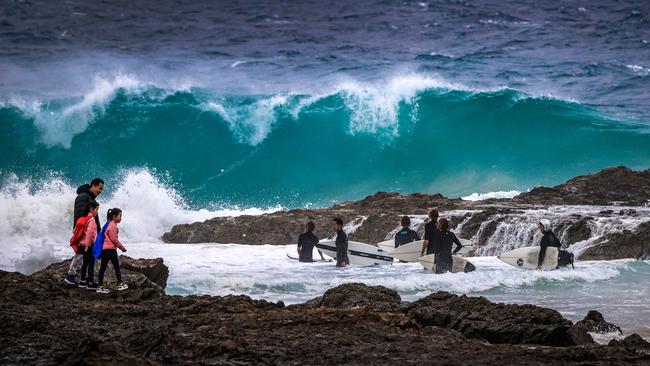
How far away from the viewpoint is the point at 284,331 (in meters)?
6.62

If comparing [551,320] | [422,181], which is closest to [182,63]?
[422,181]

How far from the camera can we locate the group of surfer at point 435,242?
12.9 m

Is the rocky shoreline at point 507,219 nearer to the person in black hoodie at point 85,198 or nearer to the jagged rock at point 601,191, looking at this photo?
the jagged rock at point 601,191

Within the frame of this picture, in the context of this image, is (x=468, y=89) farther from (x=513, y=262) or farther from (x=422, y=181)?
(x=513, y=262)

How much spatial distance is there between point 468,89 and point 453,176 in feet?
13.2

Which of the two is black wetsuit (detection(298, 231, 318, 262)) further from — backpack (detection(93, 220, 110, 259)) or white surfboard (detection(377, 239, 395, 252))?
backpack (detection(93, 220, 110, 259))

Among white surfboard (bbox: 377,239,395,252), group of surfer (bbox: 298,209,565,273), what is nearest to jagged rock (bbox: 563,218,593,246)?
group of surfer (bbox: 298,209,565,273)

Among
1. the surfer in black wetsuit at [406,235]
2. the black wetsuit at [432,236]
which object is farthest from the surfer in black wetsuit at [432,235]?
the surfer in black wetsuit at [406,235]

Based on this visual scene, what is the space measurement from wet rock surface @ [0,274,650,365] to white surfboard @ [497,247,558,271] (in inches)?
207

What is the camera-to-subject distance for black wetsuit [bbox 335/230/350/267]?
1426 cm

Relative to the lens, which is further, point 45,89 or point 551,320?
point 45,89

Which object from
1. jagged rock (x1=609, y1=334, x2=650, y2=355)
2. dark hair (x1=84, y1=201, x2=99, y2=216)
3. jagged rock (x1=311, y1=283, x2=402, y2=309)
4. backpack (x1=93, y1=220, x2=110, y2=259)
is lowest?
jagged rock (x1=609, y1=334, x2=650, y2=355)

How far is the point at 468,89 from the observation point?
32.2 m

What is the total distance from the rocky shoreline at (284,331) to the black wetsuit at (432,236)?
4.32 meters
